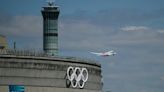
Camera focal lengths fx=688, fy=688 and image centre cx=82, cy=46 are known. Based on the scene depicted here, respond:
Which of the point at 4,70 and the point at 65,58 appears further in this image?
the point at 65,58

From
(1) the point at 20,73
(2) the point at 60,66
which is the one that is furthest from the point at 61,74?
(1) the point at 20,73

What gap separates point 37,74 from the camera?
188750 mm

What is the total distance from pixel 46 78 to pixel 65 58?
10574mm

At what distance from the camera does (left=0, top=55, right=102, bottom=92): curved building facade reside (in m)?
183

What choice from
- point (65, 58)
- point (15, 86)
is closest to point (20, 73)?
point (15, 86)

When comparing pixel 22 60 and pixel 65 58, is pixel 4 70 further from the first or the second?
pixel 65 58

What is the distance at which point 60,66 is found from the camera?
194625 mm

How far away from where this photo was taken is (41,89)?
191375 millimetres

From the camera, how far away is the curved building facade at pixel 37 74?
602 feet

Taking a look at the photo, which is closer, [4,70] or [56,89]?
[4,70]

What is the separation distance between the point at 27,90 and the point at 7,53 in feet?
37.6

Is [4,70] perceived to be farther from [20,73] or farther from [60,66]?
Answer: [60,66]

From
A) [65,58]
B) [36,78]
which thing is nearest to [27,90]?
[36,78]

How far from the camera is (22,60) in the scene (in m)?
184
